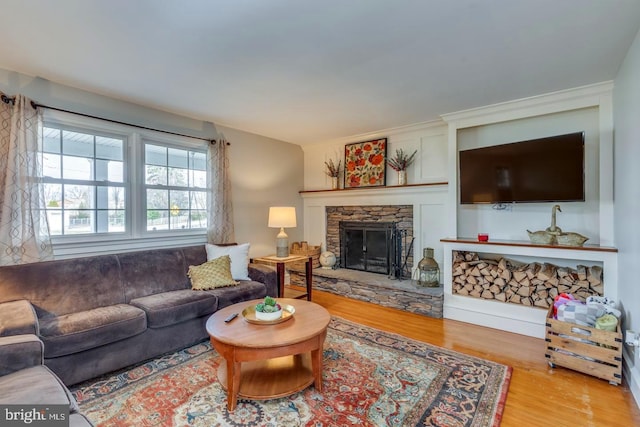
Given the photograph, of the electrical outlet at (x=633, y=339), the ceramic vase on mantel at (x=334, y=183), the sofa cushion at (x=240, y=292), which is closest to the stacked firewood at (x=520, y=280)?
the electrical outlet at (x=633, y=339)

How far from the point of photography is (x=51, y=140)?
2.88 meters

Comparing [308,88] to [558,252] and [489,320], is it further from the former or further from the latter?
[489,320]

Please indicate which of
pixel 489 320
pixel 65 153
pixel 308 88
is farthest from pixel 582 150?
pixel 65 153

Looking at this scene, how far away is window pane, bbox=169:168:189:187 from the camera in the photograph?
12.3 ft

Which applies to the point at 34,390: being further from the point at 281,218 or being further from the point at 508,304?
the point at 508,304

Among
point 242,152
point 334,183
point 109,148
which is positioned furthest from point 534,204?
point 109,148

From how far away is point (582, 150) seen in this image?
2812 millimetres

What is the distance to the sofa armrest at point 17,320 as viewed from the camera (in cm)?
184

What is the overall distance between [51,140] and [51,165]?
0.77ft

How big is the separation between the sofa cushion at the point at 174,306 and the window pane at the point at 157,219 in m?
0.93

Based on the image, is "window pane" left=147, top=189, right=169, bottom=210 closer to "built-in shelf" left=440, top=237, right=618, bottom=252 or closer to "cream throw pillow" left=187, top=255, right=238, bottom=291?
"cream throw pillow" left=187, top=255, right=238, bottom=291

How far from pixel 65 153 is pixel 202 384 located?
253 centimetres

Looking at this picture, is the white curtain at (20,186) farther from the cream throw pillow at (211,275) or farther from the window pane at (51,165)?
the cream throw pillow at (211,275)

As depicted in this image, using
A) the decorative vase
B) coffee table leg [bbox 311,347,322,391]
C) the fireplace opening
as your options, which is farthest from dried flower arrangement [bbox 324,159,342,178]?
coffee table leg [bbox 311,347,322,391]
